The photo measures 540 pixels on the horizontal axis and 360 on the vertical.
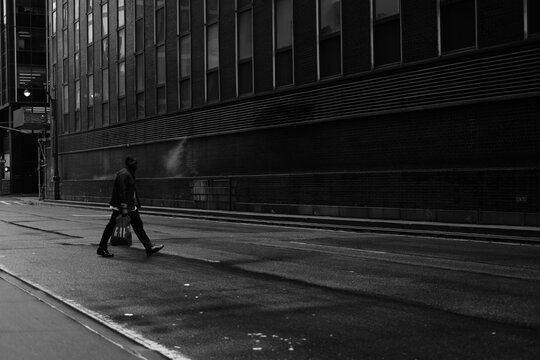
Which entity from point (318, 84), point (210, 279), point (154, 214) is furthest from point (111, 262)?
point (154, 214)

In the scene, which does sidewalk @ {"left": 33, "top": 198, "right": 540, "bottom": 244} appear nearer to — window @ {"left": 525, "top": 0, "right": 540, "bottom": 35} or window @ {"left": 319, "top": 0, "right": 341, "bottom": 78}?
window @ {"left": 525, "top": 0, "right": 540, "bottom": 35}

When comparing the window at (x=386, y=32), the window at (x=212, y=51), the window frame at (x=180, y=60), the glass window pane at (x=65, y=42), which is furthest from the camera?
the glass window pane at (x=65, y=42)

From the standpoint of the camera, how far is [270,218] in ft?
74.6

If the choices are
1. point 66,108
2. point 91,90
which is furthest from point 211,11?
point 66,108

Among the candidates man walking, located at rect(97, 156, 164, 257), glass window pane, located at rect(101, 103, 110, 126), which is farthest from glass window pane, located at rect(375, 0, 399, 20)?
glass window pane, located at rect(101, 103, 110, 126)

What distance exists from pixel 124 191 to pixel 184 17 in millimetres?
23052

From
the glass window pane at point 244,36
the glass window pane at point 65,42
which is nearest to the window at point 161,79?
the glass window pane at point 244,36

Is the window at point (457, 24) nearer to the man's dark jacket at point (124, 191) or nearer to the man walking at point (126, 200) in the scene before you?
the man walking at point (126, 200)

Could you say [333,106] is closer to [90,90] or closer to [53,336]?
[53,336]

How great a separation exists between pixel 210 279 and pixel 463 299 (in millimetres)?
3509

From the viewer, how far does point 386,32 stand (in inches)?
813

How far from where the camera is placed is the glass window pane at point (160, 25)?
3409 centimetres

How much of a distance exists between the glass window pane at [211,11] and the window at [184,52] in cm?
183

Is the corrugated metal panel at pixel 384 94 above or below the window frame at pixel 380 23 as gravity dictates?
below
